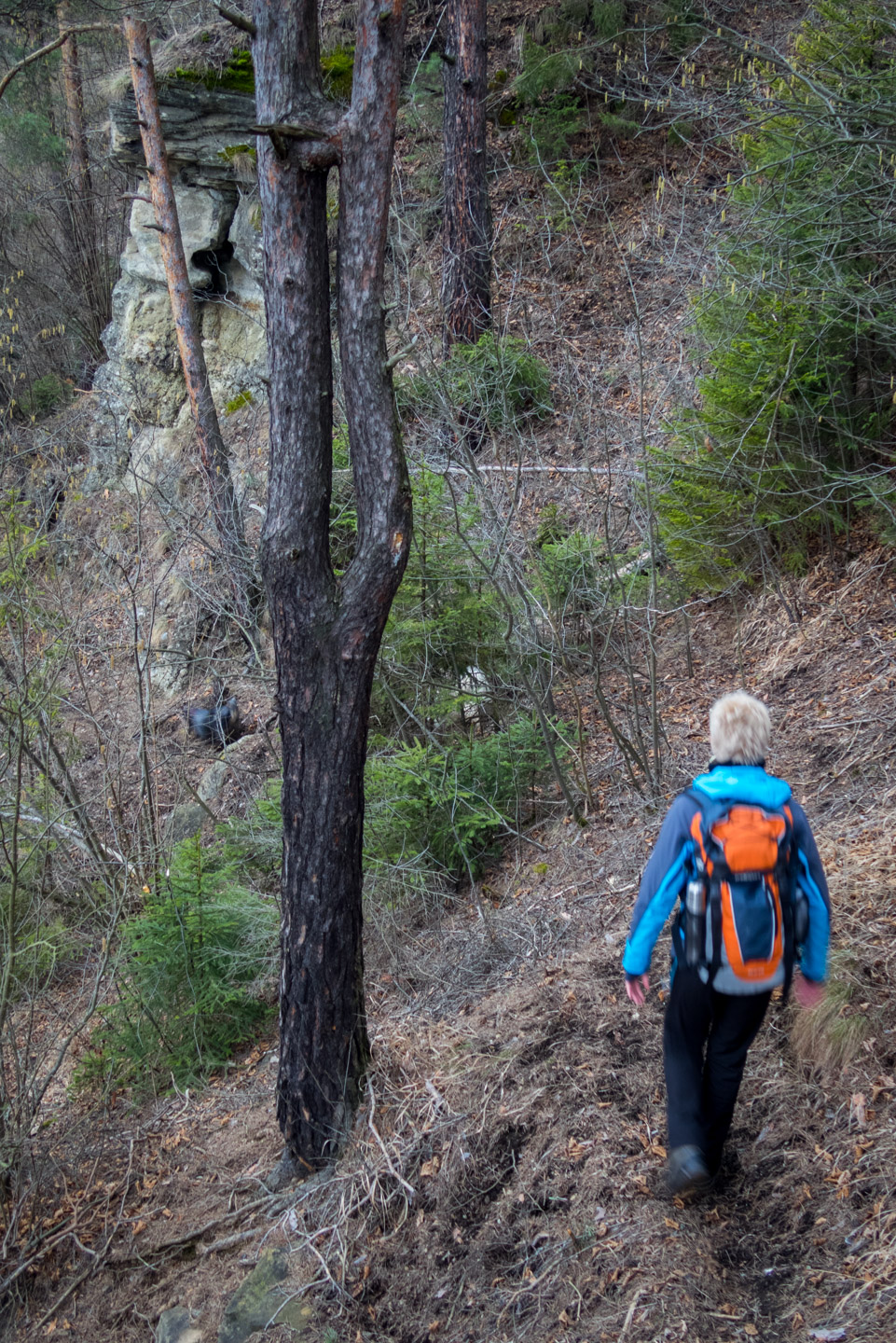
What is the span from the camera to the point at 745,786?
9.04 feet

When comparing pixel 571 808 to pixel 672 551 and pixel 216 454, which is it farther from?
pixel 216 454

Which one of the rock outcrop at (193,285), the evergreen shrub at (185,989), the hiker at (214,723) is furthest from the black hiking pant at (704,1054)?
the rock outcrop at (193,285)

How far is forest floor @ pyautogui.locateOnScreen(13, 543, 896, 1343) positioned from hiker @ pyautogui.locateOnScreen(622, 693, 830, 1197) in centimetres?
38

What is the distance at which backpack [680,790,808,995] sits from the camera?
271cm

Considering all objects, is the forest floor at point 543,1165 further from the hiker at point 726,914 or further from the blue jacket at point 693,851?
the blue jacket at point 693,851

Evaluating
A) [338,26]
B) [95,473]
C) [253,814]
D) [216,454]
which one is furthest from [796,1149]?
[338,26]

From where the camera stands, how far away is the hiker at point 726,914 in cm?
271

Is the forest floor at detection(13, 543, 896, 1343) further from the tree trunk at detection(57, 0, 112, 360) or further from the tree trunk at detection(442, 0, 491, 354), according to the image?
the tree trunk at detection(57, 0, 112, 360)

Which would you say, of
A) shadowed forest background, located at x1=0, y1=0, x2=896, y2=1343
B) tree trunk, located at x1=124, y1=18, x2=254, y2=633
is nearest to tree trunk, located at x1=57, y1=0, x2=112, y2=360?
shadowed forest background, located at x1=0, y1=0, x2=896, y2=1343

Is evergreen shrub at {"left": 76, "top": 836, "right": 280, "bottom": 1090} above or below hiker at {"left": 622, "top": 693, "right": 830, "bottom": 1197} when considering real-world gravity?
below

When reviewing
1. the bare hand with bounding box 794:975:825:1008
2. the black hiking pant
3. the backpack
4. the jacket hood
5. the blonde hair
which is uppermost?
the blonde hair

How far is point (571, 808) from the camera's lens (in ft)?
21.1

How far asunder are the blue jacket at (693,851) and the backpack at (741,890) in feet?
0.09

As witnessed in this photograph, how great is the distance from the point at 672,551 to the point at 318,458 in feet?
15.4
